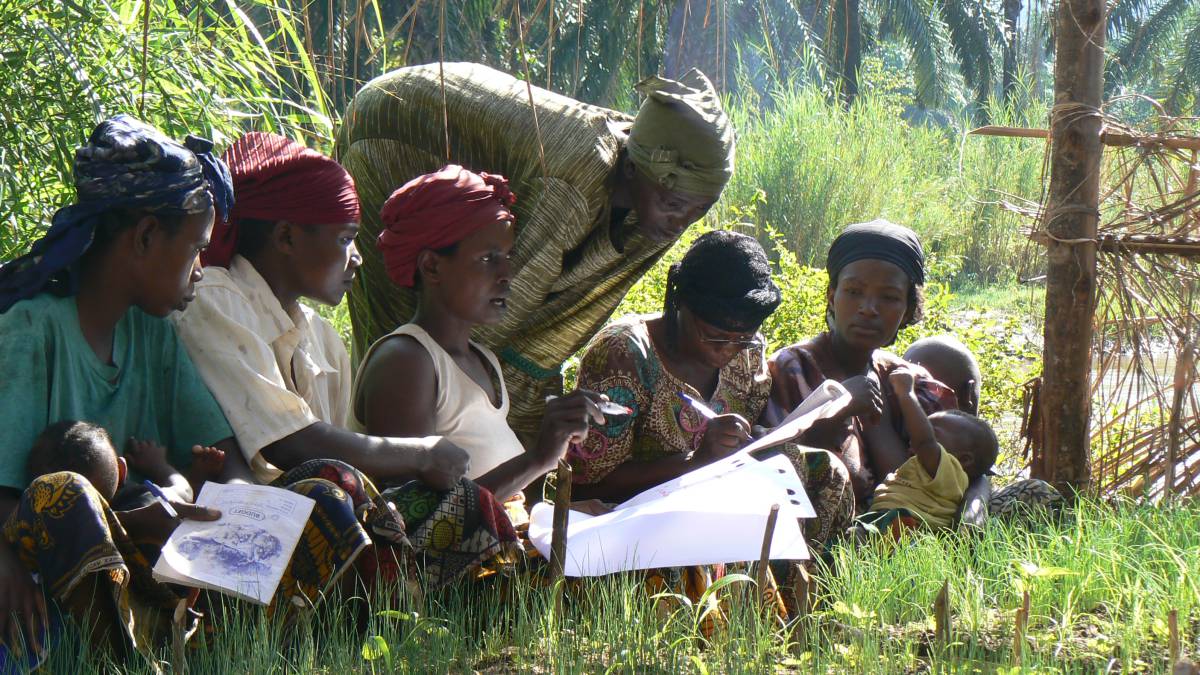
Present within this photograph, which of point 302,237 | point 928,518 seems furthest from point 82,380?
point 928,518

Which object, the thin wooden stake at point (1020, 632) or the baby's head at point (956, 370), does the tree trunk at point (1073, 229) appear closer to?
the baby's head at point (956, 370)

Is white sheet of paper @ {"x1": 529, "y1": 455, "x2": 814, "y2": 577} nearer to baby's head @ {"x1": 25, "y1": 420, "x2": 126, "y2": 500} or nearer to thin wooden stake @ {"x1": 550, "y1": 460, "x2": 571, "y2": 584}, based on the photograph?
thin wooden stake @ {"x1": 550, "y1": 460, "x2": 571, "y2": 584}

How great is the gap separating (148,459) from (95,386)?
23cm

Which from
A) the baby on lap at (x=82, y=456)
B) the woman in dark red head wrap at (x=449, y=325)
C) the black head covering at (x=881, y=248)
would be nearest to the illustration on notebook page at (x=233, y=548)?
the baby on lap at (x=82, y=456)

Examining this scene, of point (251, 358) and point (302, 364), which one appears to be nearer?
point (251, 358)

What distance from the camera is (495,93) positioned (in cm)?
476

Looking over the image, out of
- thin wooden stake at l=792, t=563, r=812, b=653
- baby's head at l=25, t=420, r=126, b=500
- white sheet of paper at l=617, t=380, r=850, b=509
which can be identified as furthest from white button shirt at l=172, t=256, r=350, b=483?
thin wooden stake at l=792, t=563, r=812, b=653

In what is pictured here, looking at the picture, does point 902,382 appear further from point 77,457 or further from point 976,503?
point 77,457

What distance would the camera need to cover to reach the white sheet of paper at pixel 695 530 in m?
3.34

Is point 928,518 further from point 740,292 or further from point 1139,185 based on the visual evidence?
point 1139,185

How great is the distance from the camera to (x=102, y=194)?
325 cm

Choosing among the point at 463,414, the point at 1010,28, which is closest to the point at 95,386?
the point at 463,414

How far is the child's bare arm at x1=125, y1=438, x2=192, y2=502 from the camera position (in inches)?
129

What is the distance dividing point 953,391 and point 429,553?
2.70 metres
